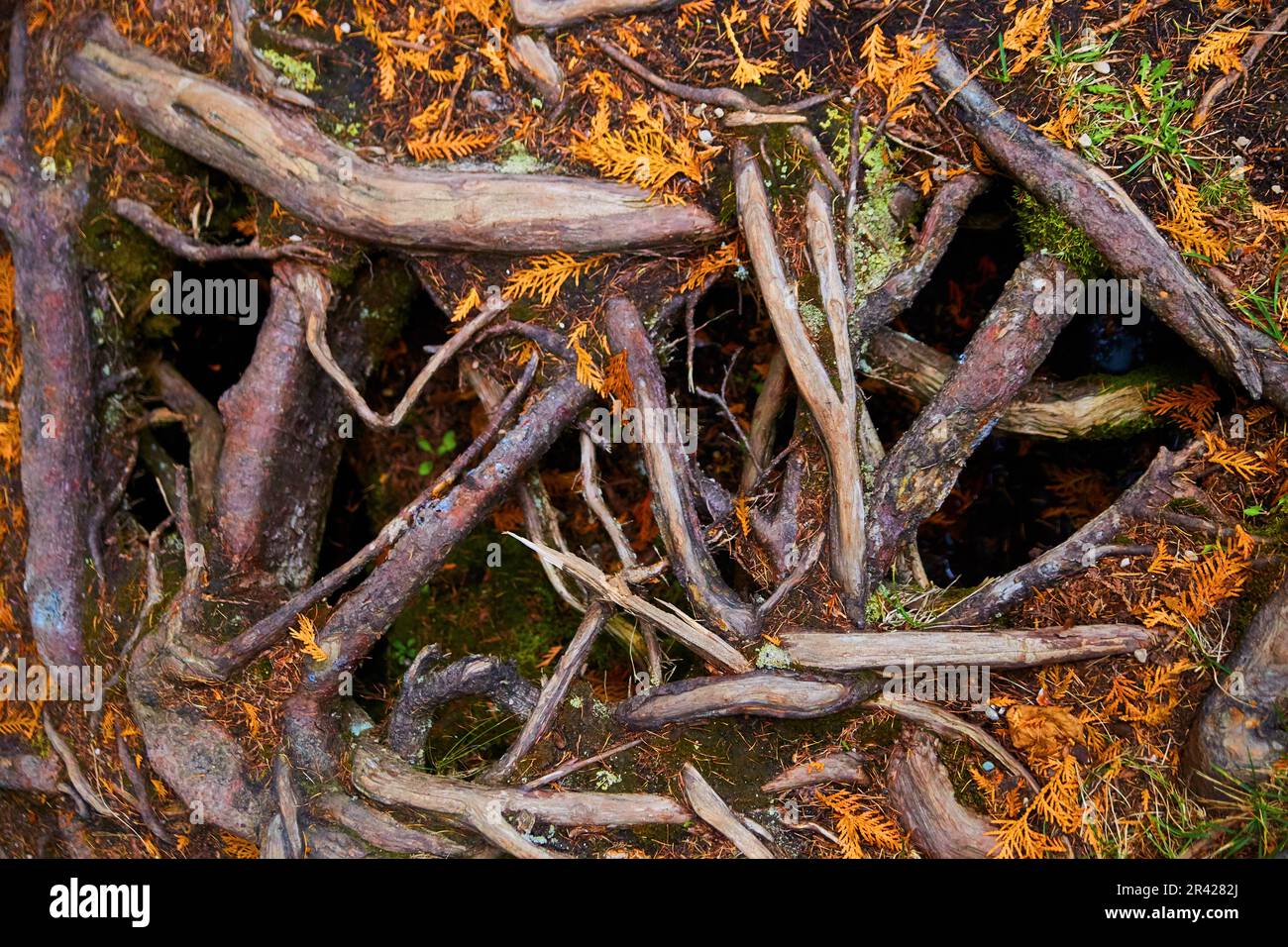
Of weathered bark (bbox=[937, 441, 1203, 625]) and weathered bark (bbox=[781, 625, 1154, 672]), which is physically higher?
weathered bark (bbox=[937, 441, 1203, 625])

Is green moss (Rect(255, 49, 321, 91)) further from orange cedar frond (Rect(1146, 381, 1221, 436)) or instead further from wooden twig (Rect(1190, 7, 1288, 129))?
orange cedar frond (Rect(1146, 381, 1221, 436))

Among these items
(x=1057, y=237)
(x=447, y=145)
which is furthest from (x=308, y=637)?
(x=1057, y=237)

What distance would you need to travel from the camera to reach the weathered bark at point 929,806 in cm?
236

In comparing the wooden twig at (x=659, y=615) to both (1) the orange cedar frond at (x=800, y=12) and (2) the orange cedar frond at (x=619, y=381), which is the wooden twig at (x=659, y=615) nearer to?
(2) the orange cedar frond at (x=619, y=381)

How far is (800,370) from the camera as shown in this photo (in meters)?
2.43

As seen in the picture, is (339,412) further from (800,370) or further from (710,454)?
(800,370)

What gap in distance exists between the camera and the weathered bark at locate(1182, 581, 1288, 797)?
7.41 feet

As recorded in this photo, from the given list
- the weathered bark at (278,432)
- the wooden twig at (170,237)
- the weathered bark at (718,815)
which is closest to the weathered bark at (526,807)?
the weathered bark at (718,815)

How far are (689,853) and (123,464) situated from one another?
91.6 inches

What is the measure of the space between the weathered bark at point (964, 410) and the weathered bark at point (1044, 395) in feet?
0.37

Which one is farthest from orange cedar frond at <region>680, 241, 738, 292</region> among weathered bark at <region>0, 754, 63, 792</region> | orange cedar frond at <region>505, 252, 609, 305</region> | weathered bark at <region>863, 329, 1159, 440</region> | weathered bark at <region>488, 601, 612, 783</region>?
weathered bark at <region>0, 754, 63, 792</region>

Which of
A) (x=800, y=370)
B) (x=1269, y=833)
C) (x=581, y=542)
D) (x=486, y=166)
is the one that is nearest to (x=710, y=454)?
(x=581, y=542)

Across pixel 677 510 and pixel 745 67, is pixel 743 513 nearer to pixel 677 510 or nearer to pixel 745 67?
pixel 677 510

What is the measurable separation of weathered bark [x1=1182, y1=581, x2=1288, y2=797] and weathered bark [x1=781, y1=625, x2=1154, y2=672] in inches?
8.9
